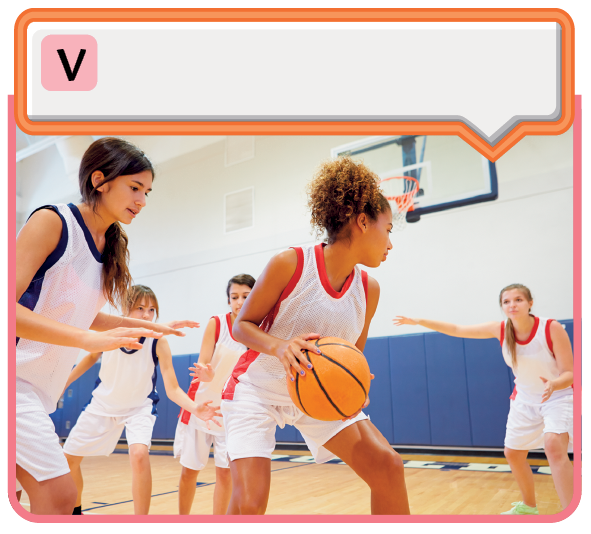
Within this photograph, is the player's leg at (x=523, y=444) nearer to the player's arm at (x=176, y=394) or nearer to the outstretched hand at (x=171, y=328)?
the player's arm at (x=176, y=394)

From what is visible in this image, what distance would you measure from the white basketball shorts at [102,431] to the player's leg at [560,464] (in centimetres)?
212

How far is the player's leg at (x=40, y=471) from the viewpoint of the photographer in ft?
4.12

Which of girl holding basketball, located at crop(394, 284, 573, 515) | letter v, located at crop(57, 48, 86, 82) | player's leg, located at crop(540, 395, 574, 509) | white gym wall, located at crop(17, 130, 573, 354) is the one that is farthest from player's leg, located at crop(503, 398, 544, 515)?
letter v, located at crop(57, 48, 86, 82)

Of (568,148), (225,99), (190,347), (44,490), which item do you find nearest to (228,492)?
(44,490)

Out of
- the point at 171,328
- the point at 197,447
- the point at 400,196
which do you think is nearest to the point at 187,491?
the point at 197,447

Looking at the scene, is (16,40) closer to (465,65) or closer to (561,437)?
(465,65)

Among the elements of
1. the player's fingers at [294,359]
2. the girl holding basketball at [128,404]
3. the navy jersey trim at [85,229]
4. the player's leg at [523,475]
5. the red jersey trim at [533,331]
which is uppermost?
the navy jersey trim at [85,229]

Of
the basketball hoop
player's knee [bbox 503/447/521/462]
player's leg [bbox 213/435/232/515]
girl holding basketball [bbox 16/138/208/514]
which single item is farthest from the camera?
the basketball hoop

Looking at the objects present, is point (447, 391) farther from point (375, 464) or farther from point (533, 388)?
point (375, 464)

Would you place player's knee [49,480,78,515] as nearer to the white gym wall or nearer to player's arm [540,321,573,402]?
player's arm [540,321,573,402]

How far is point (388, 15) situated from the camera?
1.12m

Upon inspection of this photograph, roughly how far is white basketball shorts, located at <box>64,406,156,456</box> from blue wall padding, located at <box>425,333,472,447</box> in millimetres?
3100

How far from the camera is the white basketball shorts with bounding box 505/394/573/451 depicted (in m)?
2.79

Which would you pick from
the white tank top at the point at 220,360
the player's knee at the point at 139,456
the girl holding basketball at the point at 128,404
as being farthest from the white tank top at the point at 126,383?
the player's knee at the point at 139,456
